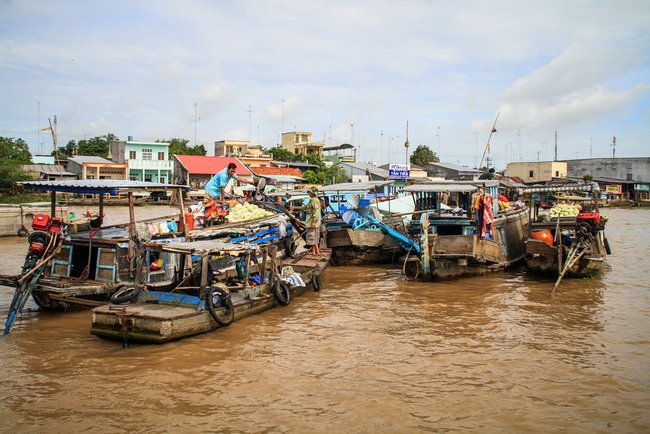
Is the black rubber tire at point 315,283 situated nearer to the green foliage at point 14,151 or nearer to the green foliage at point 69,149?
the green foliage at point 14,151

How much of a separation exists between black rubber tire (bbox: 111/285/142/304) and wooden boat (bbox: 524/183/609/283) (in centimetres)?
881

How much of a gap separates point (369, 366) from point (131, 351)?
321 cm

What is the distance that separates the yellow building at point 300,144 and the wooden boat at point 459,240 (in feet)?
140

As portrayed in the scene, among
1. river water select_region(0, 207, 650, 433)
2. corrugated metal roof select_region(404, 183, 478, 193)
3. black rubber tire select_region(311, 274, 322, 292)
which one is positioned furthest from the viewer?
corrugated metal roof select_region(404, 183, 478, 193)

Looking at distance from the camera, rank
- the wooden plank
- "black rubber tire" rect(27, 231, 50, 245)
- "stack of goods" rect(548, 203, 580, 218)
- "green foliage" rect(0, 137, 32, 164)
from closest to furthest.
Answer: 1. "black rubber tire" rect(27, 231, 50, 245)
2. the wooden plank
3. "stack of goods" rect(548, 203, 580, 218)
4. "green foliage" rect(0, 137, 32, 164)

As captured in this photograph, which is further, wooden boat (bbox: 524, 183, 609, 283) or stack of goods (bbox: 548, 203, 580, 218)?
stack of goods (bbox: 548, 203, 580, 218)

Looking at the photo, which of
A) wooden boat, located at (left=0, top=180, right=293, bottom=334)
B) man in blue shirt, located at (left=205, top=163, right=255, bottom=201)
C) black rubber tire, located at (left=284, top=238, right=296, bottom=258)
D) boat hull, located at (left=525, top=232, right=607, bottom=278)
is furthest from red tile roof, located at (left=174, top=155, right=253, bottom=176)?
wooden boat, located at (left=0, top=180, right=293, bottom=334)

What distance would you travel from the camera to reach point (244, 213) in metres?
12.2

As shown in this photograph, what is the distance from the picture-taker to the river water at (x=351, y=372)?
214 inches

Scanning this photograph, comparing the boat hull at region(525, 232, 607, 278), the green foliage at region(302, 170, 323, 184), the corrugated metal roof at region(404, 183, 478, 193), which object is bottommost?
the boat hull at region(525, 232, 607, 278)

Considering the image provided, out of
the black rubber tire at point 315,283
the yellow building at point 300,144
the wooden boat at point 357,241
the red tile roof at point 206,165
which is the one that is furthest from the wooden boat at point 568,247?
the yellow building at point 300,144

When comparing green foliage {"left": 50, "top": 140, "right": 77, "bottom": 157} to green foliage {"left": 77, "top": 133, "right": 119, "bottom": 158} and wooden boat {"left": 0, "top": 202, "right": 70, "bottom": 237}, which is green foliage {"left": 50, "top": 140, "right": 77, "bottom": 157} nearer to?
green foliage {"left": 77, "top": 133, "right": 119, "bottom": 158}

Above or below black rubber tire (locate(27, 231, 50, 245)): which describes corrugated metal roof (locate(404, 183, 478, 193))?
above

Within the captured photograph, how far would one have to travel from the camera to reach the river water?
17.9 feet
